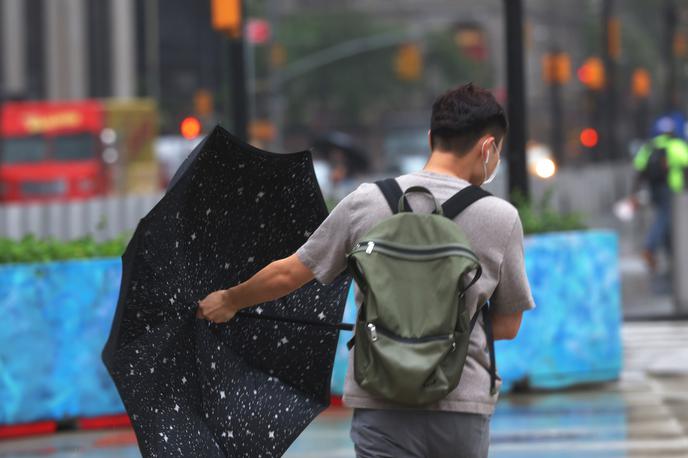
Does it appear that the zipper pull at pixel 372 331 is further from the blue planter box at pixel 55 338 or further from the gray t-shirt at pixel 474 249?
the blue planter box at pixel 55 338

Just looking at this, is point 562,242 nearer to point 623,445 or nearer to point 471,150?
point 623,445

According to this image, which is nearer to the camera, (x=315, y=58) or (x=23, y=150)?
(x=23, y=150)

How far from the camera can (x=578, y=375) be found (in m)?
10.5

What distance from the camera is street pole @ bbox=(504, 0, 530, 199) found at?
1146 centimetres

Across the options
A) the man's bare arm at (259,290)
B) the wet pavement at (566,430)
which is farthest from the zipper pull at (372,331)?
the wet pavement at (566,430)

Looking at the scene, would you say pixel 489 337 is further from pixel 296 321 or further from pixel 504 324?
pixel 296 321

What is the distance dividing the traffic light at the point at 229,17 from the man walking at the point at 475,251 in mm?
10819

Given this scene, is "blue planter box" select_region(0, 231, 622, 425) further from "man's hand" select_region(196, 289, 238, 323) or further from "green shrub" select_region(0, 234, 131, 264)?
"man's hand" select_region(196, 289, 238, 323)

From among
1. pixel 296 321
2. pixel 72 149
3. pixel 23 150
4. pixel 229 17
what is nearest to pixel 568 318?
pixel 229 17

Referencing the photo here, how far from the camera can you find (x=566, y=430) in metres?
8.73

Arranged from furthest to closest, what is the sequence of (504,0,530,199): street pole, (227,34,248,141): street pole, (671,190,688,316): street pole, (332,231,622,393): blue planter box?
(671,190,688,316): street pole, (227,34,248,141): street pole, (504,0,530,199): street pole, (332,231,622,393): blue planter box

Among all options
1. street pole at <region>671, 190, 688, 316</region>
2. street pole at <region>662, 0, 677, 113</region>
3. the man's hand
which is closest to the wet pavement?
street pole at <region>671, 190, 688, 316</region>

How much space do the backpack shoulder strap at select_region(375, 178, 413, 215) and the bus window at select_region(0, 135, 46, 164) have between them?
31344 mm

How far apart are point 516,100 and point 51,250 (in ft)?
13.0
